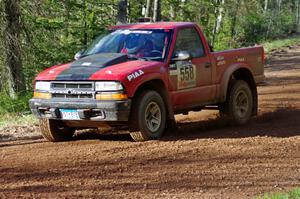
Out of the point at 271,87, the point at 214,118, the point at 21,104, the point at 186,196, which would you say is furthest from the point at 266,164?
the point at 271,87

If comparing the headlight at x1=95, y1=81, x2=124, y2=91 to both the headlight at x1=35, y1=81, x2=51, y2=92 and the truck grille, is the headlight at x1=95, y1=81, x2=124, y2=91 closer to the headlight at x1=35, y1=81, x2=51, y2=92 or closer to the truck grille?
the truck grille

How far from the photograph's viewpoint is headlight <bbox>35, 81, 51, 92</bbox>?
895cm

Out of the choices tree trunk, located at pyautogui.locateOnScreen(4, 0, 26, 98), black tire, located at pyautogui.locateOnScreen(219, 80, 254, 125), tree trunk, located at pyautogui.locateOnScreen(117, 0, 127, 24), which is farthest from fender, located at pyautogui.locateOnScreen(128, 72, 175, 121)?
tree trunk, located at pyautogui.locateOnScreen(117, 0, 127, 24)

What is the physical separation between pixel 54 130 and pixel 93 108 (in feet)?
3.75

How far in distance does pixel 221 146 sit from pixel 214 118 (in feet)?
11.8

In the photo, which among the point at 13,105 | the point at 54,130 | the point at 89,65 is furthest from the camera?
the point at 13,105

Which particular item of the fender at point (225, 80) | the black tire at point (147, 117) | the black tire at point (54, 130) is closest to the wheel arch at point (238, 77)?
the fender at point (225, 80)

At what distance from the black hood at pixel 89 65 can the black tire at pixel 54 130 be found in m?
0.85

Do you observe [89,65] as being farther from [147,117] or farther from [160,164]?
[160,164]

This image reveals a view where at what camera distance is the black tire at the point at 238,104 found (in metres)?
10.9

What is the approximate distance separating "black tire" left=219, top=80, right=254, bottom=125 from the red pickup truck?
0.06 ft

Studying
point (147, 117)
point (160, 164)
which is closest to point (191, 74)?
point (147, 117)

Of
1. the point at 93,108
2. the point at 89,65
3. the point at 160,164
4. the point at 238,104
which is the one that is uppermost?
the point at 89,65

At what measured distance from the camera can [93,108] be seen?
856cm
